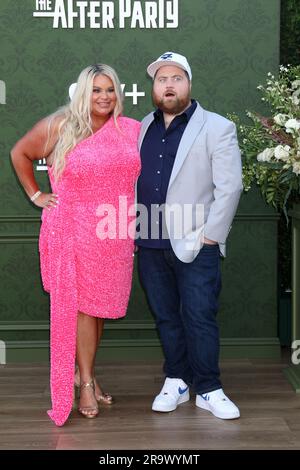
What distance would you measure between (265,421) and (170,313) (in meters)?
0.63

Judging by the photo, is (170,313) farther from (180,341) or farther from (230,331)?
(230,331)

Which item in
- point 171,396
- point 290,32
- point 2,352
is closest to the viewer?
point 171,396

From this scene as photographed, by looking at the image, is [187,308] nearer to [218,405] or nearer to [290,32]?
[218,405]

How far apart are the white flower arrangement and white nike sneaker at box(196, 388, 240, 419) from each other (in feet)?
2.98

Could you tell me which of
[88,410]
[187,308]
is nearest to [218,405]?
[187,308]

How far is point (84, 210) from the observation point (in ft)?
10.1

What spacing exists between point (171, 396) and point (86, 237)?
2.72ft

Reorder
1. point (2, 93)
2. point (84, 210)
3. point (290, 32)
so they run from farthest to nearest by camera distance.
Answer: point (290, 32)
point (2, 93)
point (84, 210)

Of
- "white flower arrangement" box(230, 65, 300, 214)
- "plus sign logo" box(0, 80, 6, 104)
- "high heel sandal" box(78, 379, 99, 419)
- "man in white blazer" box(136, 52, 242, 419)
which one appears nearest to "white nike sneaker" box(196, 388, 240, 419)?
"man in white blazer" box(136, 52, 242, 419)

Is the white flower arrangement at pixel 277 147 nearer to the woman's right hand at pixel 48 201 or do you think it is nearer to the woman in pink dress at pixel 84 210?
the woman in pink dress at pixel 84 210

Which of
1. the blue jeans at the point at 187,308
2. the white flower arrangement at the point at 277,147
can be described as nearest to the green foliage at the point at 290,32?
the white flower arrangement at the point at 277,147

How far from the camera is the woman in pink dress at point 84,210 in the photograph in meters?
3.06

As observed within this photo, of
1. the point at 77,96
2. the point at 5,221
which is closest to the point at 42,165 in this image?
the point at 5,221

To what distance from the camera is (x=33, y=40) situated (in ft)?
13.1
